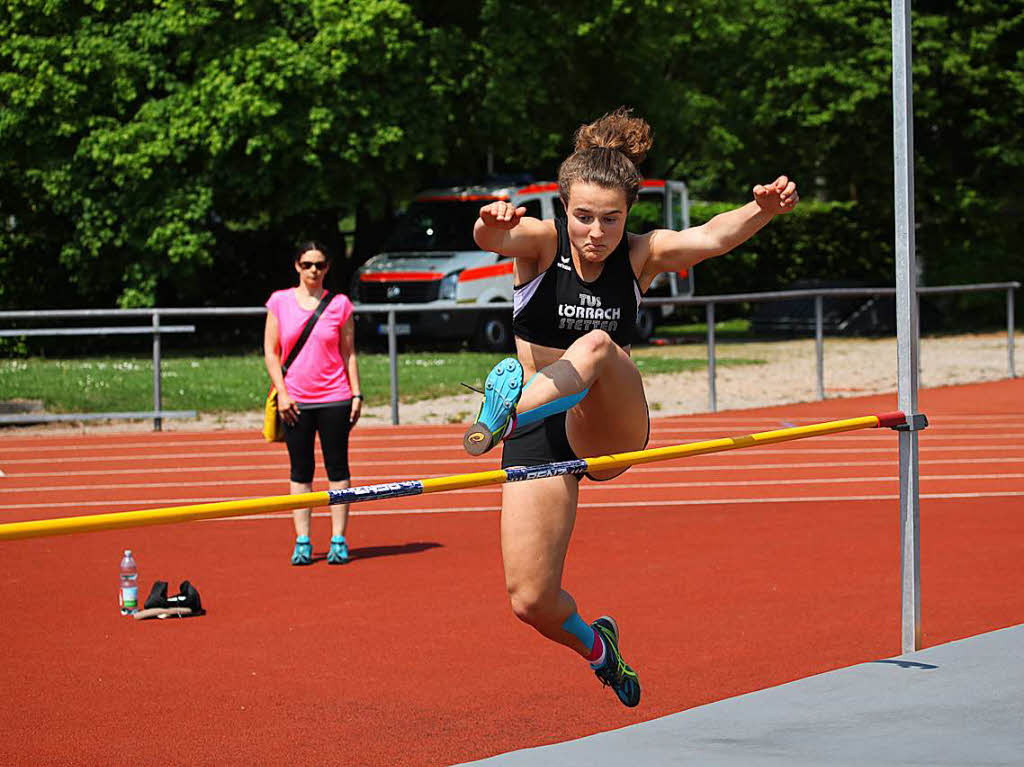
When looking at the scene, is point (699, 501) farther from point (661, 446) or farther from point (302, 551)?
point (302, 551)

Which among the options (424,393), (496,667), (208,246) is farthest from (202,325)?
(496,667)

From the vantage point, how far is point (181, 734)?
18.6 feet

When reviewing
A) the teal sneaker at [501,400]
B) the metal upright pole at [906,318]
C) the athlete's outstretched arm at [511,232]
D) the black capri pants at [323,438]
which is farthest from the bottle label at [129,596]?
the metal upright pole at [906,318]

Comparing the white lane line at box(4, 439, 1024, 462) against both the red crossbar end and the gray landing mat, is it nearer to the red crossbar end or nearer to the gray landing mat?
the red crossbar end

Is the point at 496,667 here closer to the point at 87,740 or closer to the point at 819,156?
the point at 87,740

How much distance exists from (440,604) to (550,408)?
3.28 metres

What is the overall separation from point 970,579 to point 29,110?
19.4 metres

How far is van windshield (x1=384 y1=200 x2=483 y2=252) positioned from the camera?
2511 cm

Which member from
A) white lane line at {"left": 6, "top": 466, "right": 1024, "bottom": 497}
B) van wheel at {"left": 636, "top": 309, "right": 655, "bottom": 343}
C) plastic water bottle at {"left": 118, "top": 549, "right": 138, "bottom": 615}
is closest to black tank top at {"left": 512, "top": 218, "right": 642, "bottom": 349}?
plastic water bottle at {"left": 118, "top": 549, "right": 138, "bottom": 615}

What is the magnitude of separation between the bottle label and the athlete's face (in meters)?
3.75

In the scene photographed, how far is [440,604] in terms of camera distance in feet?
26.1

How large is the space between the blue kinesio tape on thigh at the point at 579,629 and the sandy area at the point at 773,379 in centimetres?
1125

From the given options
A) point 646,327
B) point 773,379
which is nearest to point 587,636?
point 773,379

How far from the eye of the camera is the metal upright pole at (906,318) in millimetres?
6281
